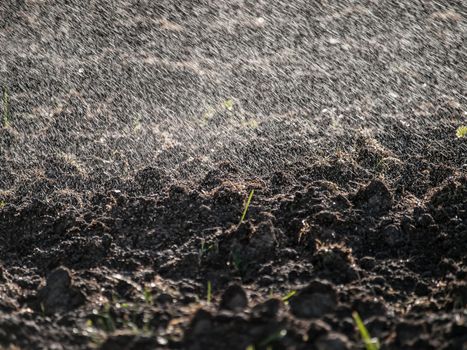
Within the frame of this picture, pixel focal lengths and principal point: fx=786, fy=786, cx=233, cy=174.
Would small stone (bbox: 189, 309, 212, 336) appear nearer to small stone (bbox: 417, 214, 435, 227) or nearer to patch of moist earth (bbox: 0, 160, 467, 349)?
patch of moist earth (bbox: 0, 160, 467, 349)

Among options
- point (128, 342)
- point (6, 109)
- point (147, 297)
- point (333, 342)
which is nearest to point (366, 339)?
point (333, 342)

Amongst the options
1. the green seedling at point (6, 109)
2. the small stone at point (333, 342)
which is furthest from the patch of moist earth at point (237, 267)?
the green seedling at point (6, 109)

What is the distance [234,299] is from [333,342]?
38 centimetres

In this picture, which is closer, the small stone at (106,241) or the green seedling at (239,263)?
the green seedling at (239,263)

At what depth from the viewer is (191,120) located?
440cm

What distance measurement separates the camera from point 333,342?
1.99 metres

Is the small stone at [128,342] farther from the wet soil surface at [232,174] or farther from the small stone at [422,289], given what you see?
the small stone at [422,289]

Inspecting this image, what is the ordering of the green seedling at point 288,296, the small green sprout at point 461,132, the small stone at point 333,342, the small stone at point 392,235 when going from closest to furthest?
the small stone at point 333,342
the green seedling at point 288,296
the small stone at point 392,235
the small green sprout at point 461,132

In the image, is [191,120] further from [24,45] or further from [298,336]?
[298,336]

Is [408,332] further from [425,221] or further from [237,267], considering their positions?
[425,221]

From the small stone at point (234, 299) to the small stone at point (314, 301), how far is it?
0.14 meters

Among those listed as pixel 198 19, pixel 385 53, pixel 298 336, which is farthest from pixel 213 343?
pixel 198 19

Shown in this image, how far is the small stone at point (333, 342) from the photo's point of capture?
199 cm

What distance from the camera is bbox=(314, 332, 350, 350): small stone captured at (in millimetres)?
1985
